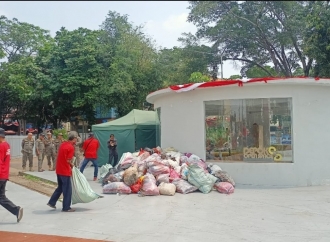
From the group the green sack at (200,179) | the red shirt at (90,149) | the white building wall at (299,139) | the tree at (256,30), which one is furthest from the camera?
the tree at (256,30)

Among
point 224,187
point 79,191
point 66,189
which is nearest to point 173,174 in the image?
point 224,187

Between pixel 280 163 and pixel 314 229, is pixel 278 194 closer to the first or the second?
pixel 280 163

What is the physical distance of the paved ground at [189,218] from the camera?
22.1 feet

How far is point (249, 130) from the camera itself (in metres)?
12.1

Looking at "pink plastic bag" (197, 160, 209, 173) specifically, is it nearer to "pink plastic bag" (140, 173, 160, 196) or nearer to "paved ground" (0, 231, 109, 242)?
"pink plastic bag" (140, 173, 160, 196)

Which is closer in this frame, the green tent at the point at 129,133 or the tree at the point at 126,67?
the green tent at the point at 129,133

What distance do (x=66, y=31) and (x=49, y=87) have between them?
506cm

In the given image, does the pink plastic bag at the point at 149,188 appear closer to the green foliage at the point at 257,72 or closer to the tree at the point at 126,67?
the tree at the point at 126,67

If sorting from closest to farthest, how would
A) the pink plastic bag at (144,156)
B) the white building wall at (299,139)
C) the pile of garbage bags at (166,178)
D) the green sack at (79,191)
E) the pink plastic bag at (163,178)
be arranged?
the green sack at (79,191) < the pile of garbage bags at (166,178) < the pink plastic bag at (163,178) < the white building wall at (299,139) < the pink plastic bag at (144,156)

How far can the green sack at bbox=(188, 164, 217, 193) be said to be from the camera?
10766mm

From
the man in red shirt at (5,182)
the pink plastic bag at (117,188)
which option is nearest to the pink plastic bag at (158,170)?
the pink plastic bag at (117,188)

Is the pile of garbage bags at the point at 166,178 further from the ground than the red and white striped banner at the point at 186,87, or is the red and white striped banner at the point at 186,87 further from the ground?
the red and white striped banner at the point at 186,87

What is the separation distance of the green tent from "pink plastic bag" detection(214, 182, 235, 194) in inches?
274

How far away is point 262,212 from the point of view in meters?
8.42
